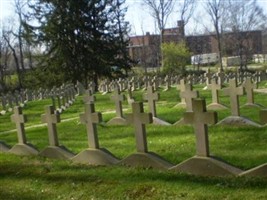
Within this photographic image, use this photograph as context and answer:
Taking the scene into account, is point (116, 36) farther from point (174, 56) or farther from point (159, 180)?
point (159, 180)

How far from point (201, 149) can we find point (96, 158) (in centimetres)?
183

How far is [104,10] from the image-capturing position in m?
39.6

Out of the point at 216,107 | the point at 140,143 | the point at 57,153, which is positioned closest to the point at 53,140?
the point at 57,153

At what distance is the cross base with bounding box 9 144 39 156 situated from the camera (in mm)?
8328

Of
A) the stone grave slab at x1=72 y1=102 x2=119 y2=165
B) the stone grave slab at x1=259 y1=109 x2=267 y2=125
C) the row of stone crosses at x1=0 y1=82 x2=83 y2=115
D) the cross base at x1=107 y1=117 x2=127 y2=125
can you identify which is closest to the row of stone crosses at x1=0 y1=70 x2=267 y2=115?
the row of stone crosses at x1=0 y1=82 x2=83 y2=115

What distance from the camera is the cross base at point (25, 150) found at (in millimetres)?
8328

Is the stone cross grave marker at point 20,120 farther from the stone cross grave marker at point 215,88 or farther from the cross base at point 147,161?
the stone cross grave marker at point 215,88

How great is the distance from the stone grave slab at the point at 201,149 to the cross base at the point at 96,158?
116 centimetres

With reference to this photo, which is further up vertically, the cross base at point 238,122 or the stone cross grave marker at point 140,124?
the stone cross grave marker at point 140,124

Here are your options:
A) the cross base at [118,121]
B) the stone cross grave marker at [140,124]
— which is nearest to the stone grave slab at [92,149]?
the stone cross grave marker at [140,124]

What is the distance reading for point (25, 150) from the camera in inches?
333

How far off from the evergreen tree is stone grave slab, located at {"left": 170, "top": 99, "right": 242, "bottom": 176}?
31453 millimetres

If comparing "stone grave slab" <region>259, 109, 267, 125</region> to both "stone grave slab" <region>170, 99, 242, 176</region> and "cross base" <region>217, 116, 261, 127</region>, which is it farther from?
"cross base" <region>217, 116, 261, 127</region>

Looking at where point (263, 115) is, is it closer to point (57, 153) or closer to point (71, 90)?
point (57, 153)
